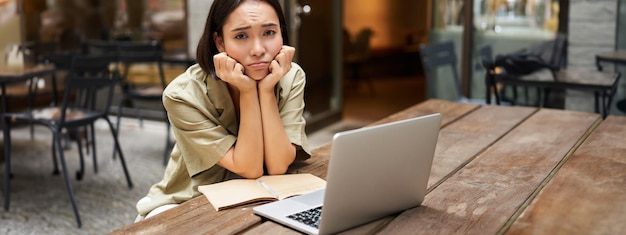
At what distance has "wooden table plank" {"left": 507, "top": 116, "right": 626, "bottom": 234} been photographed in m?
1.38

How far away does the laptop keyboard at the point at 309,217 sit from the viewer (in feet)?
4.64

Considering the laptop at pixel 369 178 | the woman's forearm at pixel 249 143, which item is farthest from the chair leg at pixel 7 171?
the laptop at pixel 369 178

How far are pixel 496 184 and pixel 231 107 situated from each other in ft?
2.36

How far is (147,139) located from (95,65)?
6.04 feet

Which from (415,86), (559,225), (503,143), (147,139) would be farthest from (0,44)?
(559,225)

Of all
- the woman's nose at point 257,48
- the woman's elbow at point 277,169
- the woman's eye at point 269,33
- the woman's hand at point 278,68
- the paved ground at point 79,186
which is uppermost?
the woman's eye at point 269,33

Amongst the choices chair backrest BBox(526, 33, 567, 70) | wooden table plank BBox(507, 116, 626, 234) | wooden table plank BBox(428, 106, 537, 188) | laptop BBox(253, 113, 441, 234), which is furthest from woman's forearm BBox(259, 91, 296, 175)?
chair backrest BBox(526, 33, 567, 70)

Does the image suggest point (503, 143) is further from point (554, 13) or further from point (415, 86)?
point (415, 86)

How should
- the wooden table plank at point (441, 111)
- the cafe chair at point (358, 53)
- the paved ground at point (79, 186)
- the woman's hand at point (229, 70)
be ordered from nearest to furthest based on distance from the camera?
the woman's hand at point (229, 70) < the wooden table plank at point (441, 111) < the paved ground at point (79, 186) < the cafe chair at point (358, 53)

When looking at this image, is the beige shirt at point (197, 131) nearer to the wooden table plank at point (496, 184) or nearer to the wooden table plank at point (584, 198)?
the wooden table plank at point (496, 184)

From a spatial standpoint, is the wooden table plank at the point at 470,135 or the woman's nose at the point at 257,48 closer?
the woman's nose at the point at 257,48

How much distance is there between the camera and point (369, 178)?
134cm

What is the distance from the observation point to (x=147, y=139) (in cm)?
567

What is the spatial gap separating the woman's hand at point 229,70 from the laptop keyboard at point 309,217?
0.40 metres
